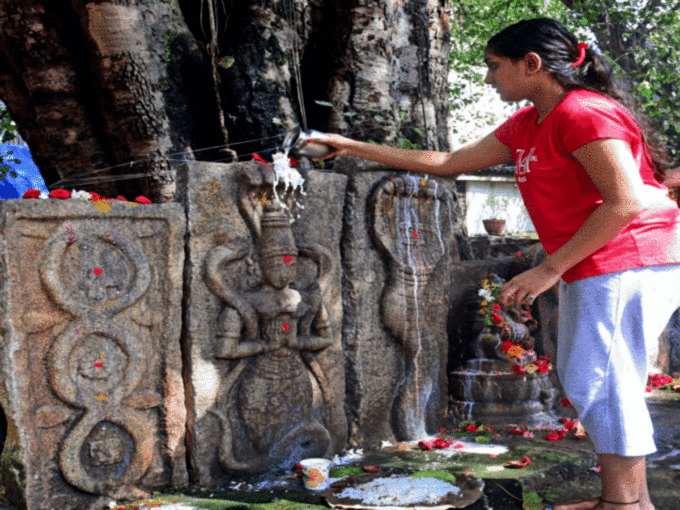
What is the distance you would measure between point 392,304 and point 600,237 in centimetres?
185

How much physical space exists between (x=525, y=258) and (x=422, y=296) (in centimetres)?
127

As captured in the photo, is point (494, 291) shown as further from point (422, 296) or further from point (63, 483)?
point (63, 483)

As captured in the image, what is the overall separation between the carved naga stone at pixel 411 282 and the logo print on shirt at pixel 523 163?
142 cm

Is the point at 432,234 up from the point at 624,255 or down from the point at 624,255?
up

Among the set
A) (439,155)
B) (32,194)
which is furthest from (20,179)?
(439,155)

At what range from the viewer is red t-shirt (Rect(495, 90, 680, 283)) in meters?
2.06

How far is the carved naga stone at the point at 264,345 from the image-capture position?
315 centimetres

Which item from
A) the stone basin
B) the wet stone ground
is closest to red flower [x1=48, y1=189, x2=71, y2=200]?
the wet stone ground

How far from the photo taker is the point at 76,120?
4.81 m

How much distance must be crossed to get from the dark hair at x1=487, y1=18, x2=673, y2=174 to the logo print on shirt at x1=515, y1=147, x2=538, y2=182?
256 mm

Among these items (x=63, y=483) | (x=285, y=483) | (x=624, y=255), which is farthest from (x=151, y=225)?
(x=624, y=255)

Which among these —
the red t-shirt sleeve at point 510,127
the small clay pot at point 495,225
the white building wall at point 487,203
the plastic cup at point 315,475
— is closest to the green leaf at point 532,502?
the plastic cup at point 315,475

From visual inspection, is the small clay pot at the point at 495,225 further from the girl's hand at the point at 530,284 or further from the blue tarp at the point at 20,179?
the girl's hand at the point at 530,284

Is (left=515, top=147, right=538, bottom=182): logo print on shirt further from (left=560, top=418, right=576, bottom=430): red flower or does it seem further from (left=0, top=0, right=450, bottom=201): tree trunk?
(left=0, top=0, right=450, bottom=201): tree trunk
